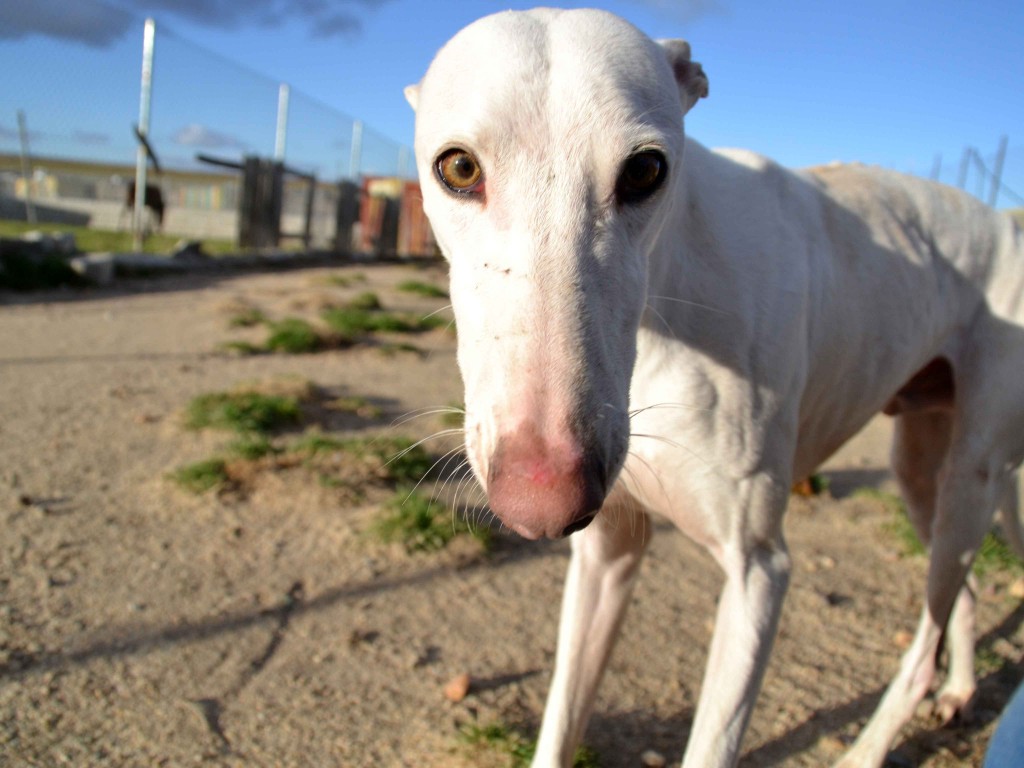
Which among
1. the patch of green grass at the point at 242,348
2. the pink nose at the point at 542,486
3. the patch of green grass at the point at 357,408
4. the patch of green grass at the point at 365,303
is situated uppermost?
the pink nose at the point at 542,486

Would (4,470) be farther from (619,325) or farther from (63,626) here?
(619,325)

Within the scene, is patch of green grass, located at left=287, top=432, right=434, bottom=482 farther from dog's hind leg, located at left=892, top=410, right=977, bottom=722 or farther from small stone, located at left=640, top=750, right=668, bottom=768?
dog's hind leg, located at left=892, top=410, right=977, bottom=722

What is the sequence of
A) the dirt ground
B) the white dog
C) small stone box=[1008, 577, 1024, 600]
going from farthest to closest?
small stone box=[1008, 577, 1024, 600], the dirt ground, the white dog

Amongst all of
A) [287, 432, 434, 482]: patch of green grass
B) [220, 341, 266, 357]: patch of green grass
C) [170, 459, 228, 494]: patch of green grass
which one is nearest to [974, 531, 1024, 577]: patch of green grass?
[287, 432, 434, 482]: patch of green grass

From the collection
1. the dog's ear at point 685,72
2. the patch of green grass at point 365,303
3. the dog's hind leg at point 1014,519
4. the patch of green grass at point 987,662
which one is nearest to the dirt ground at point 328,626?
the patch of green grass at point 987,662

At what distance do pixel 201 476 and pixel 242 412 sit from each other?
0.77 meters

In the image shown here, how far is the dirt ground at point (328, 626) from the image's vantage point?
210 centimetres

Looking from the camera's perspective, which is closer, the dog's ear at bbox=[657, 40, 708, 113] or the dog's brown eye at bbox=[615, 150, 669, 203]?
the dog's brown eye at bbox=[615, 150, 669, 203]

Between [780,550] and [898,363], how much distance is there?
2.57 feet

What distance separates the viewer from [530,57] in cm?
133

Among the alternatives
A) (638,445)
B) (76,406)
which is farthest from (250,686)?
(76,406)

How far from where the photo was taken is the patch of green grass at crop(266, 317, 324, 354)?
19.4ft

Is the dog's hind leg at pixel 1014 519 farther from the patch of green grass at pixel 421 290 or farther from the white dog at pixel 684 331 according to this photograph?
the patch of green grass at pixel 421 290

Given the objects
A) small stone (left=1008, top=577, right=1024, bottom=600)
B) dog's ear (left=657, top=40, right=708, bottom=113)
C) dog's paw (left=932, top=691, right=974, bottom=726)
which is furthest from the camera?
small stone (left=1008, top=577, right=1024, bottom=600)
